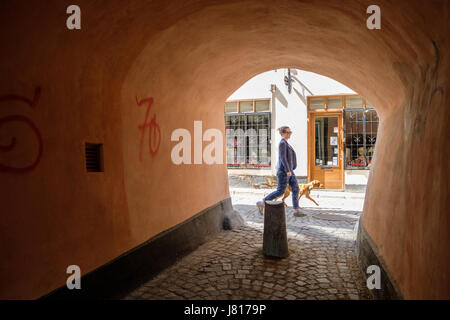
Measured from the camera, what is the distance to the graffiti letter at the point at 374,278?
10.6 ft

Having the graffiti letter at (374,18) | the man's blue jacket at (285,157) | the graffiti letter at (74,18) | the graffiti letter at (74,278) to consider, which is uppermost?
the graffiti letter at (374,18)

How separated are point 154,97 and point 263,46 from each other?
1.99m

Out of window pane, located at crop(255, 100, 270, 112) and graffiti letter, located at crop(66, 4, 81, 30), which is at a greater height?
window pane, located at crop(255, 100, 270, 112)

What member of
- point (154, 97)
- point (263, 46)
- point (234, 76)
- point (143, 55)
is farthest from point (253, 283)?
point (234, 76)

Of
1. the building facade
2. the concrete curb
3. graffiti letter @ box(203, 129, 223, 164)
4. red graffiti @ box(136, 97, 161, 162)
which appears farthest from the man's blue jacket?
the building facade

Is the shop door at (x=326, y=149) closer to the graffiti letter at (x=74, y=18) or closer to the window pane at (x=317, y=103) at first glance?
the window pane at (x=317, y=103)

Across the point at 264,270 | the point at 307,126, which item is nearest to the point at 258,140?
the point at 307,126

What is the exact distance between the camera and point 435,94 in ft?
7.16

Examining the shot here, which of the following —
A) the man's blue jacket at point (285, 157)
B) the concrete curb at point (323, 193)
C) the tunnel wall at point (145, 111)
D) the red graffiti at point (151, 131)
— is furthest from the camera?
the concrete curb at point (323, 193)

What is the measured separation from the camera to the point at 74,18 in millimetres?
2559

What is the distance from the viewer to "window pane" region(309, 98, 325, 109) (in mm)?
11413

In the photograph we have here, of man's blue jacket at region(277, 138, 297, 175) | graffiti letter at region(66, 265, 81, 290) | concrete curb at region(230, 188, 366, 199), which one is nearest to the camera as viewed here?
graffiti letter at region(66, 265, 81, 290)

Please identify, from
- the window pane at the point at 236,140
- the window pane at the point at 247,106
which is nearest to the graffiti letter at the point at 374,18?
the window pane at the point at 247,106

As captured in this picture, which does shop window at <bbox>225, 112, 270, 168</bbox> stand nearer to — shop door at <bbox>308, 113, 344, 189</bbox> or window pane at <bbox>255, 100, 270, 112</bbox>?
window pane at <bbox>255, 100, 270, 112</bbox>
